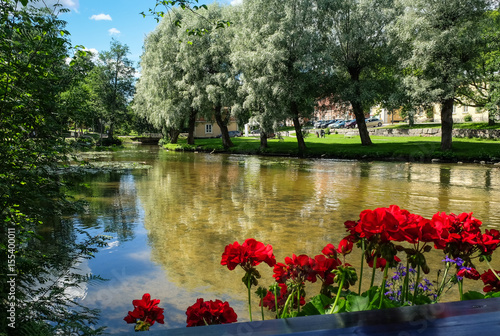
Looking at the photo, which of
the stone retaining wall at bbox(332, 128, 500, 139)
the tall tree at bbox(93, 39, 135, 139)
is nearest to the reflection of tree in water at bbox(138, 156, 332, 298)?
the stone retaining wall at bbox(332, 128, 500, 139)

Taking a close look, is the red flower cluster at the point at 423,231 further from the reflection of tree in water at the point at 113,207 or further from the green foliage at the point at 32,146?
the reflection of tree in water at the point at 113,207

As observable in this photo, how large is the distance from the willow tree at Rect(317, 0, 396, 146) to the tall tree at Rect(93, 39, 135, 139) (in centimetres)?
3396

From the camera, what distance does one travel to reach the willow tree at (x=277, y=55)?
26156 mm

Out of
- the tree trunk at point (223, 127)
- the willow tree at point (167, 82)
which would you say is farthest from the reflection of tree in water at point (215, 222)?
the tree trunk at point (223, 127)

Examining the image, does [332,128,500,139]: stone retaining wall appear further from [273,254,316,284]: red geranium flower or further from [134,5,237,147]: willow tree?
[273,254,316,284]: red geranium flower

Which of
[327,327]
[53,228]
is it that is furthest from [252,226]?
[327,327]

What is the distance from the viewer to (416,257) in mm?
2238

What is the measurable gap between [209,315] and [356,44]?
28358 millimetres

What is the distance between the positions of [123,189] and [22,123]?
35.0 ft

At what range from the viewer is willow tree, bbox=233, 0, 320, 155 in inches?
1030

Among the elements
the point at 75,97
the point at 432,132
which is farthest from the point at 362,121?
the point at 75,97

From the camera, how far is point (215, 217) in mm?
8766

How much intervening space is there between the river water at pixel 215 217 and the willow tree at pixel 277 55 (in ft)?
34.1

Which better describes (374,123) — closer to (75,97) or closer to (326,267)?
(75,97)
